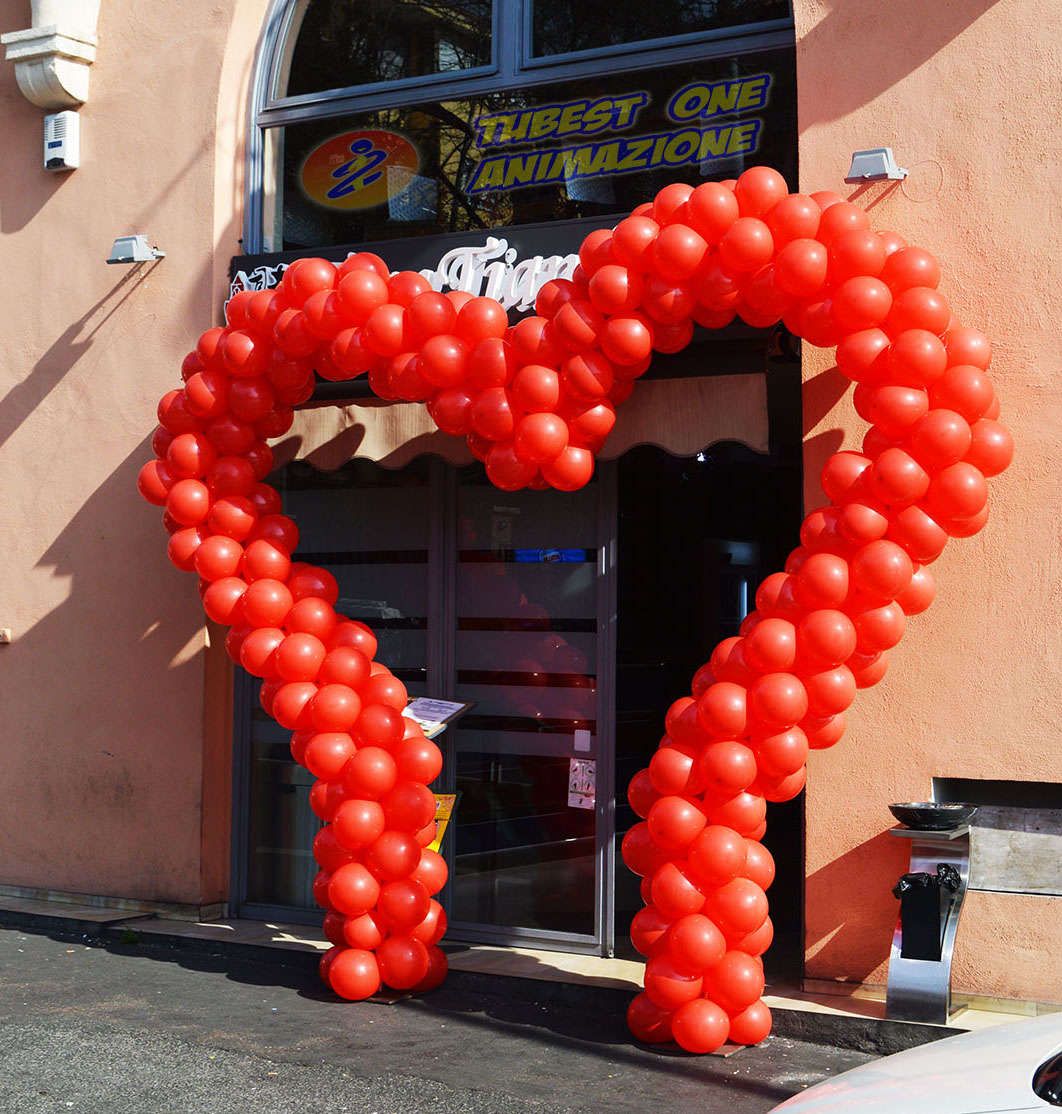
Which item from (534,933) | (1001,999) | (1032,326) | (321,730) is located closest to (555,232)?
(1032,326)

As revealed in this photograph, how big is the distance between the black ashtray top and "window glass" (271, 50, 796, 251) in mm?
3401

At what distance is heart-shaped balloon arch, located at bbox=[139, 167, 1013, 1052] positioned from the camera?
18.0ft

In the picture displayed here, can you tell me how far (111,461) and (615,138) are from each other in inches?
151

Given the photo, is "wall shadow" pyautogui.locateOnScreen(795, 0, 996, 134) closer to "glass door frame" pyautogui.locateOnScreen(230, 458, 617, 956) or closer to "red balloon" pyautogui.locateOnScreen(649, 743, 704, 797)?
"glass door frame" pyautogui.locateOnScreen(230, 458, 617, 956)

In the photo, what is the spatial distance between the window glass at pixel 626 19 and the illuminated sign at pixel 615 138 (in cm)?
33

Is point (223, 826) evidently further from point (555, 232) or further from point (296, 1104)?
point (555, 232)

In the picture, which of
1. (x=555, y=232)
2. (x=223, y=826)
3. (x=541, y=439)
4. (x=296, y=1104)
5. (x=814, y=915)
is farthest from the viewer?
(x=223, y=826)

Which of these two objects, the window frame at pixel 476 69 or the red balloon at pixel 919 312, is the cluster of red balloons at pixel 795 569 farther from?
the window frame at pixel 476 69

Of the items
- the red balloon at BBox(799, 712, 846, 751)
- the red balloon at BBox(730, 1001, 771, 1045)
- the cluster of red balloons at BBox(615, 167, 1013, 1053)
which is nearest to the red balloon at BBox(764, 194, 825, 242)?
the cluster of red balloons at BBox(615, 167, 1013, 1053)

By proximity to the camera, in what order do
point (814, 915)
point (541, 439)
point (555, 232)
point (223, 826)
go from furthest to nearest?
point (223, 826) < point (555, 232) < point (814, 915) < point (541, 439)

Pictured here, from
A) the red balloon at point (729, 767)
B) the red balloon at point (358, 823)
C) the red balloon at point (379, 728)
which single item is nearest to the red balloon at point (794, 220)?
the red balloon at point (729, 767)

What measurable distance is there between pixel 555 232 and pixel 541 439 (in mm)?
1635

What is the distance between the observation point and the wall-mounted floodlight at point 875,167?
20.6 ft

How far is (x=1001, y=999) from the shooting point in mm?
5934
